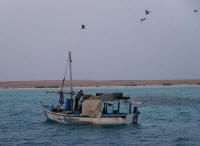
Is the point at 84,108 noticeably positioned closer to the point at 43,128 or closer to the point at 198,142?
the point at 43,128

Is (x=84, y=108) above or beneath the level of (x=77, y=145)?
above

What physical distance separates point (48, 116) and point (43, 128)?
9.56 ft

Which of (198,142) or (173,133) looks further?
(173,133)

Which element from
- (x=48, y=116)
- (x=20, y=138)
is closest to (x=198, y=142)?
(x=20, y=138)

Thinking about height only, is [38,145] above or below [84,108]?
below

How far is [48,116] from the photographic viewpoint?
3328 centimetres

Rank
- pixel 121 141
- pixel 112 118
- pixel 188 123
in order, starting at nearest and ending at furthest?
1. pixel 121 141
2. pixel 112 118
3. pixel 188 123

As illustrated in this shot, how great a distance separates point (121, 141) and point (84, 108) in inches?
223

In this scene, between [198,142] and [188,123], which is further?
[188,123]

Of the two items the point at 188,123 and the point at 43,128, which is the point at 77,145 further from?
the point at 188,123

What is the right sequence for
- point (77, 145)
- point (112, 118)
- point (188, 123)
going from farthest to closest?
point (188, 123)
point (112, 118)
point (77, 145)

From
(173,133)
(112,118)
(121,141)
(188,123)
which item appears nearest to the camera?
(121,141)

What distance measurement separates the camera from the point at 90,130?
91.8ft

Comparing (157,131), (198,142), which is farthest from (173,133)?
(198,142)
